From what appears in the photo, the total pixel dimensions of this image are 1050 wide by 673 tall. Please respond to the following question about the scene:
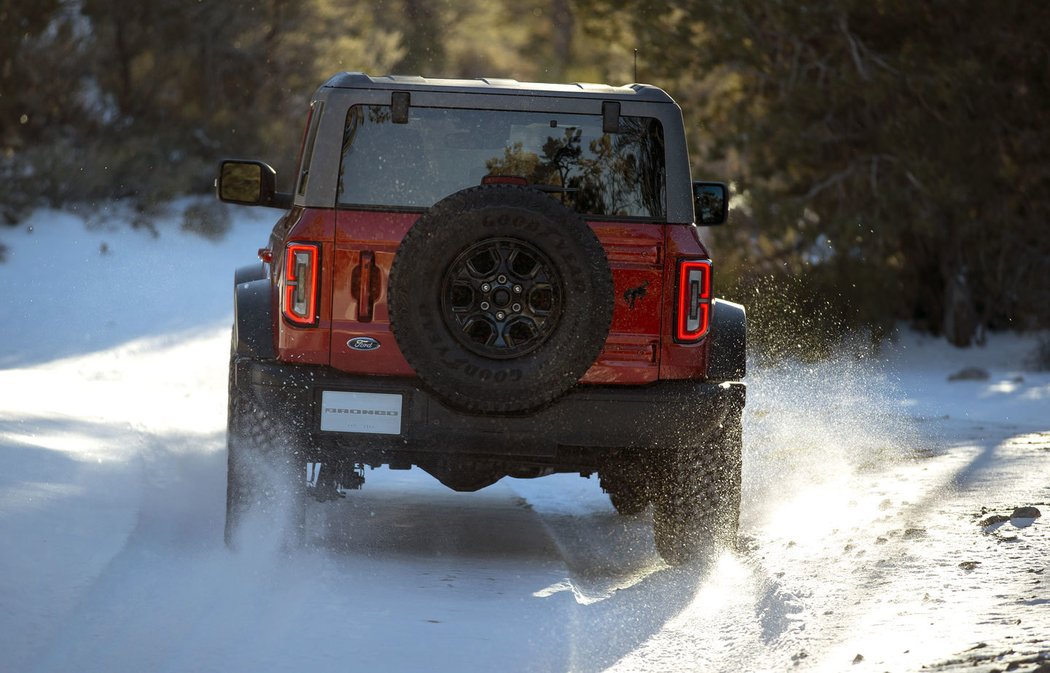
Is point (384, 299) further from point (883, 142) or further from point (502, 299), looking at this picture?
point (883, 142)

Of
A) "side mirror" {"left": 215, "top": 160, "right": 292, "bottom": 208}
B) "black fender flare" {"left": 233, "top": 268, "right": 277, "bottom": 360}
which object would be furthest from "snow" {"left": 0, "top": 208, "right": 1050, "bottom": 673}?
"side mirror" {"left": 215, "top": 160, "right": 292, "bottom": 208}

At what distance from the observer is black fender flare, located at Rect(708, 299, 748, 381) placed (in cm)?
631

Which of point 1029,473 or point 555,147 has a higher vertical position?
point 555,147

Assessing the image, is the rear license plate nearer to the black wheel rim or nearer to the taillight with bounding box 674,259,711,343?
the black wheel rim

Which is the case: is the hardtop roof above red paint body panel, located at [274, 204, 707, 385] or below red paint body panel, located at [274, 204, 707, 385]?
above

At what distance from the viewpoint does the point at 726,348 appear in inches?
250

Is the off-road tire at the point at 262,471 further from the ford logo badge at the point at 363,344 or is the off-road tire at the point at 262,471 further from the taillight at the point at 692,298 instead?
the taillight at the point at 692,298

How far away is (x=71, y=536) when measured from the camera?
6137 millimetres

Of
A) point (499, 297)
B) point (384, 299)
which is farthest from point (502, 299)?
point (384, 299)

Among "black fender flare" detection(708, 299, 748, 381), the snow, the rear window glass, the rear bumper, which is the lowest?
the snow

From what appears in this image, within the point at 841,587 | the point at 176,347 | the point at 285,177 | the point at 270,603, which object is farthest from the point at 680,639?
the point at 285,177

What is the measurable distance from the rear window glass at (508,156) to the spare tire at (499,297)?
45cm

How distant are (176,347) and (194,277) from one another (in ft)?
10.7

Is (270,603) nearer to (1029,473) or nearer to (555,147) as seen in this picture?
(555,147)
